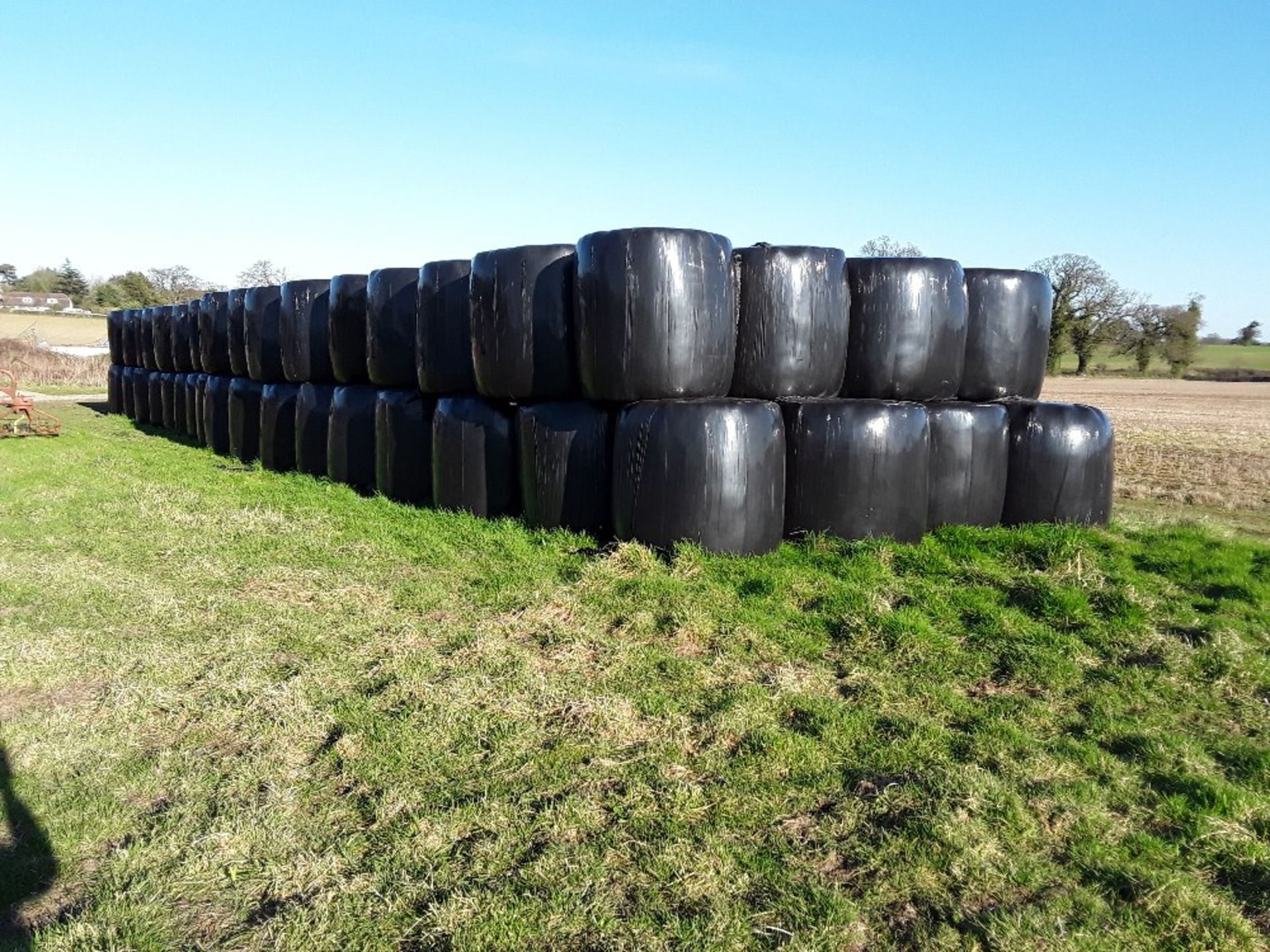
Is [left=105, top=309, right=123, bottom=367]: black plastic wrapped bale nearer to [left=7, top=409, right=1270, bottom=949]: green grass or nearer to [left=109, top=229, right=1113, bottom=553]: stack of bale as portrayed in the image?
[left=109, top=229, right=1113, bottom=553]: stack of bale

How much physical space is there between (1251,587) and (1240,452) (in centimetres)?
1231

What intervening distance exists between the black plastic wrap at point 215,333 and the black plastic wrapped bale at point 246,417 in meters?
1.49

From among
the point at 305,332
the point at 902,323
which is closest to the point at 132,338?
the point at 305,332

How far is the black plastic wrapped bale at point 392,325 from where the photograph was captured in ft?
30.7

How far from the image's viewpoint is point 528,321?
7.48 m

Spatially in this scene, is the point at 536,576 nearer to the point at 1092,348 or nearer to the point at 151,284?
the point at 1092,348

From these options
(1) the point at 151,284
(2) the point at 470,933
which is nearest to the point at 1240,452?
(2) the point at 470,933

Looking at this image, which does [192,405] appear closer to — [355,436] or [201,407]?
[201,407]

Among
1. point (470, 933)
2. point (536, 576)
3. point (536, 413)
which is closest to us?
point (470, 933)

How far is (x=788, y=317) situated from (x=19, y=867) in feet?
19.3

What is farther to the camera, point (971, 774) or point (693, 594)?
point (693, 594)

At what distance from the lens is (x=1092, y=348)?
53.5 metres

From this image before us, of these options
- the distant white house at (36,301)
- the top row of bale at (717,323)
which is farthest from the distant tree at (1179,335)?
the distant white house at (36,301)

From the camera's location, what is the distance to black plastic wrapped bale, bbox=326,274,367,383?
33.8 ft
